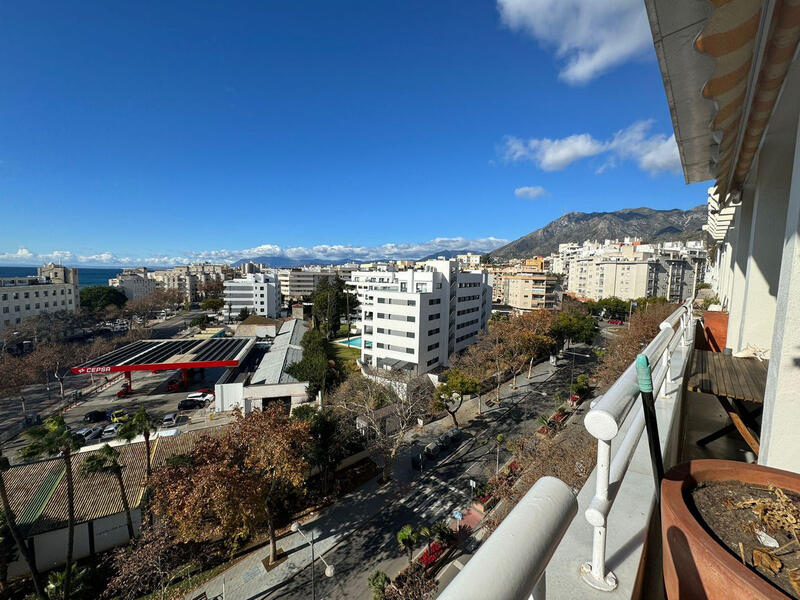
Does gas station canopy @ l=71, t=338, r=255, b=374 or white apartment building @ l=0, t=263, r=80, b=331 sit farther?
white apartment building @ l=0, t=263, r=80, b=331

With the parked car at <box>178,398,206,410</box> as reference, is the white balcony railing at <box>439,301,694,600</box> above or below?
above

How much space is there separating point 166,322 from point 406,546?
60946 mm

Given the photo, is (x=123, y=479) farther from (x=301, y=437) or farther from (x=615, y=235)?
(x=615, y=235)

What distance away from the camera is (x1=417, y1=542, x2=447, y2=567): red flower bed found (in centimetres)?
1077

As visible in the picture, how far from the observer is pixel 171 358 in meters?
25.7

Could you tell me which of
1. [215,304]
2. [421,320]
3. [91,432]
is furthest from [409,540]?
[215,304]

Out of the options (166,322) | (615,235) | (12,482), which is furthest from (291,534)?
(615,235)

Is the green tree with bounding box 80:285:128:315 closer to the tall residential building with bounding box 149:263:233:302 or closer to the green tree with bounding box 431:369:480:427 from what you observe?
the tall residential building with bounding box 149:263:233:302

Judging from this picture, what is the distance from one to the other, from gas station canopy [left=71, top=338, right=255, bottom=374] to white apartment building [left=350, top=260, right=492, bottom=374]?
1056 cm

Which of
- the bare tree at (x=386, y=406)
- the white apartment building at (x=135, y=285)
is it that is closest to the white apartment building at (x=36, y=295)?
the white apartment building at (x=135, y=285)

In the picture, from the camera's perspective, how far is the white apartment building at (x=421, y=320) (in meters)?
26.1

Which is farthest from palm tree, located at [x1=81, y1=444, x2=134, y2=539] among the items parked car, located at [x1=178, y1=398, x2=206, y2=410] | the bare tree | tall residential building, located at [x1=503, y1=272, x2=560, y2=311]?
tall residential building, located at [x1=503, y1=272, x2=560, y2=311]

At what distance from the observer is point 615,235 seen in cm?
19788

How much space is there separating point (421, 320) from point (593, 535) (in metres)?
24.6
